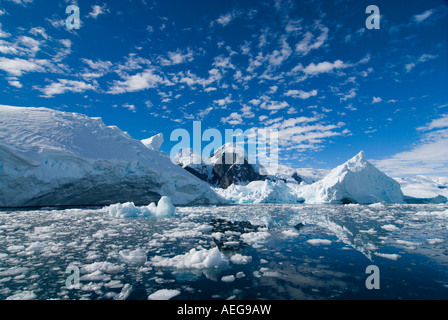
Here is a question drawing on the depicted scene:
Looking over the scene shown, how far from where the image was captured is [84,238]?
8.58 m

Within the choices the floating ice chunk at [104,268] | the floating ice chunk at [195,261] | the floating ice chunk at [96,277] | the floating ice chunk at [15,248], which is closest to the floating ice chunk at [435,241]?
the floating ice chunk at [195,261]

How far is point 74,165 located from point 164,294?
21.6m

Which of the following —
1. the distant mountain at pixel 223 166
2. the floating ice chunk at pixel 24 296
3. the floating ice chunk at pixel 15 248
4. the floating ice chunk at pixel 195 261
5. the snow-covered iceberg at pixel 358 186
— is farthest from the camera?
the distant mountain at pixel 223 166

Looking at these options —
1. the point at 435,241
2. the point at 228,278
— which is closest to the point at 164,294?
the point at 228,278

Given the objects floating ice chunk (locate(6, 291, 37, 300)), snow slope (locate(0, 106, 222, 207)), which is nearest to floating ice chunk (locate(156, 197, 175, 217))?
snow slope (locate(0, 106, 222, 207))

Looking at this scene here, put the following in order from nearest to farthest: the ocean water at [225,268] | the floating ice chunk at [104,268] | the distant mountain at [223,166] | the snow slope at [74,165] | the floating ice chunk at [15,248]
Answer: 1. the ocean water at [225,268]
2. the floating ice chunk at [104,268]
3. the floating ice chunk at [15,248]
4. the snow slope at [74,165]
5. the distant mountain at [223,166]

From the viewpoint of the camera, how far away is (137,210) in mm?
16484

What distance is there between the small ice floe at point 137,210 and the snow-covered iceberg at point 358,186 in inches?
1158

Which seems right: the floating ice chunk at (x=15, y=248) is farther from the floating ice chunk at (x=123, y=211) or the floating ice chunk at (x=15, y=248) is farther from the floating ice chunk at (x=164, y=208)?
the floating ice chunk at (x=164, y=208)

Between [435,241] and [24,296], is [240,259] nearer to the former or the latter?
[24,296]

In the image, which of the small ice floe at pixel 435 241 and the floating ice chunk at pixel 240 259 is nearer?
the floating ice chunk at pixel 240 259

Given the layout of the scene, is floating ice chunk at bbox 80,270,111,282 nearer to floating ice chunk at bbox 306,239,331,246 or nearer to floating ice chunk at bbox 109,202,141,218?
floating ice chunk at bbox 306,239,331,246

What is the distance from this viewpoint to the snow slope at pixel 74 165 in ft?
63.8
